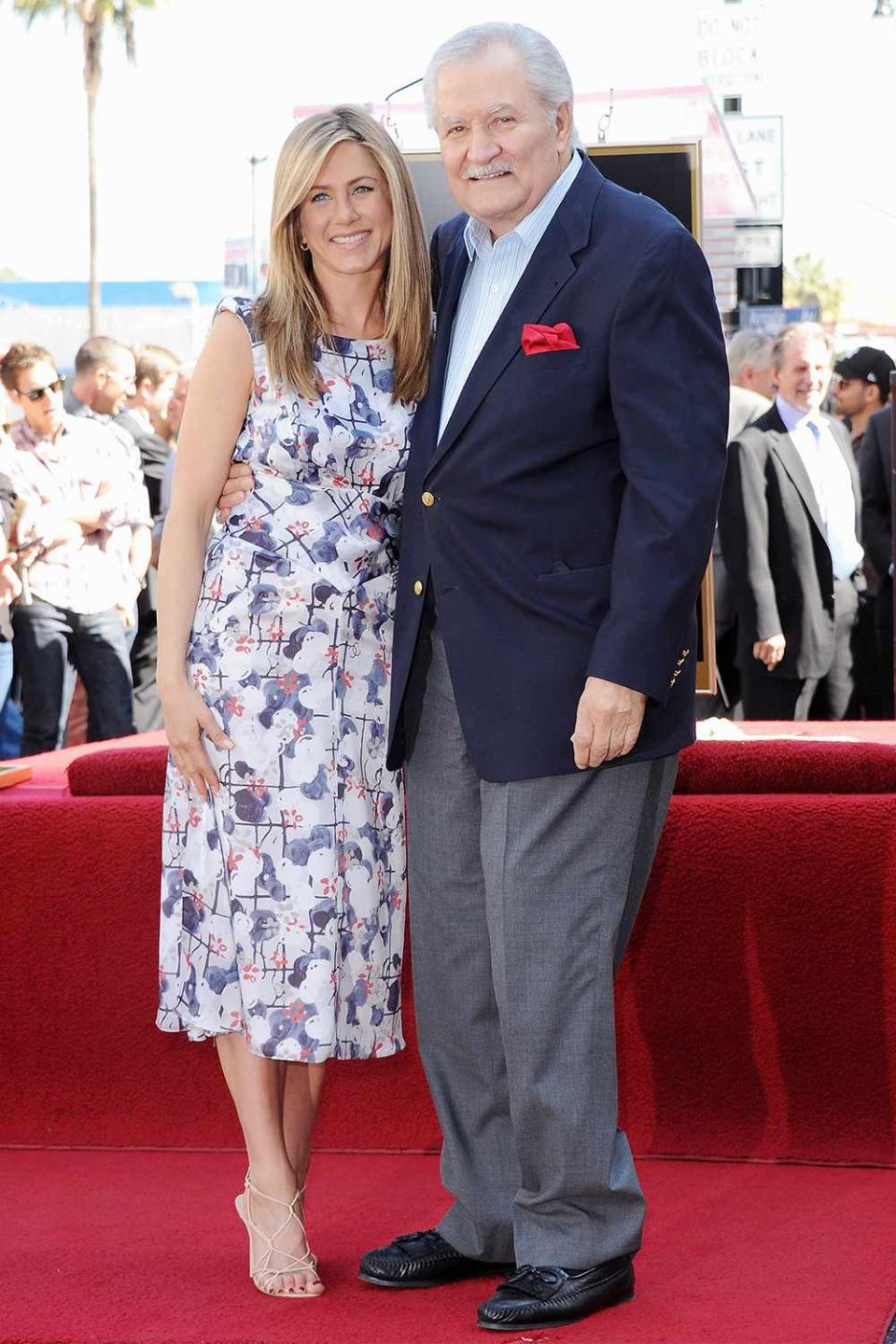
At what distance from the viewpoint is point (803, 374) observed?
568 centimetres

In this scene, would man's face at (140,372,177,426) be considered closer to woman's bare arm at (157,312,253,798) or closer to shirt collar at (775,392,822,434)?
shirt collar at (775,392,822,434)

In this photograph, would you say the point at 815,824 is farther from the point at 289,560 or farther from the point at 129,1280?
the point at 129,1280

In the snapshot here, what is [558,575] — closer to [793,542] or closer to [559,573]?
[559,573]

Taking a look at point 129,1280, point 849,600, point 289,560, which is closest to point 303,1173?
point 129,1280

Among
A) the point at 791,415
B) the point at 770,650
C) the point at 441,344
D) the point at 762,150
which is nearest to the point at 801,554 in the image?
the point at 770,650

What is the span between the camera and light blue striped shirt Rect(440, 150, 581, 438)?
2.20 metres

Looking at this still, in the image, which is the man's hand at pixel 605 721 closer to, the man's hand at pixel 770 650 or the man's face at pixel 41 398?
the man's hand at pixel 770 650

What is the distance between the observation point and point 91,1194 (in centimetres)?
276

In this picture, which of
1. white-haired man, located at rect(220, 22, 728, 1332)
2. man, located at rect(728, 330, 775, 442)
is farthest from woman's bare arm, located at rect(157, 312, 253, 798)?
man, located at rect(728, 330, 775, 442)

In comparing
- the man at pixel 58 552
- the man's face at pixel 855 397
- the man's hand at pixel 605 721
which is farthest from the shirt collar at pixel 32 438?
the man's hand at pixel 605 721

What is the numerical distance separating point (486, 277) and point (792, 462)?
3.47m

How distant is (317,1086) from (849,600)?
3.72 metres

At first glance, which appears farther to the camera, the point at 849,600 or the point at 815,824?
the point at 849,600

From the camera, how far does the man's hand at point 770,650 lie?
5535 millimetres
